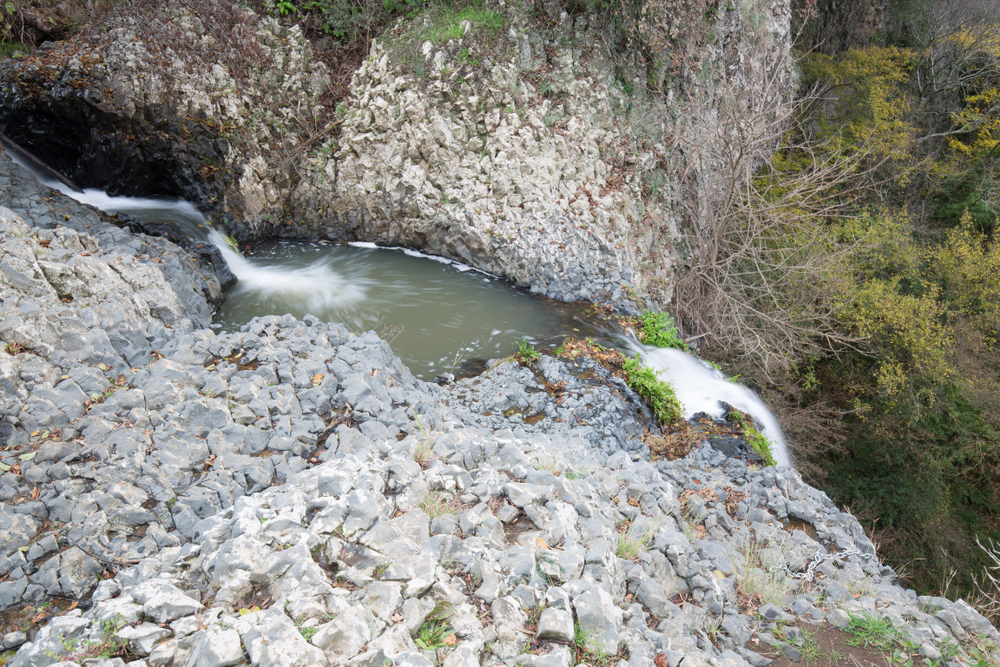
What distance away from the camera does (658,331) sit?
851 centimetres

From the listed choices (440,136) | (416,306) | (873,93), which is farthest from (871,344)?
(440,136)

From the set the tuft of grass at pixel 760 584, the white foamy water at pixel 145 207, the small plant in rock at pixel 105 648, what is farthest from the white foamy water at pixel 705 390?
the white foamy water at pixel 145 207

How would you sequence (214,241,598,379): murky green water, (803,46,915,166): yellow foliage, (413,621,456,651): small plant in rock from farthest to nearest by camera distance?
1. (803,46,915,166): yellow foliage
2. (214,241,598,379): murky green water
3. (413,621,456,651): small plant in rock

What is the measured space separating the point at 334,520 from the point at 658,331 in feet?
21.9

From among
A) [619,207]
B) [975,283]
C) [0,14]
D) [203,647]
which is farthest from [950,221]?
[0,14]

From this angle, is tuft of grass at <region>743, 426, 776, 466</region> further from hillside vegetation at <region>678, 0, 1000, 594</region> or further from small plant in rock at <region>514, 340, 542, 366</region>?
small plant in rock at <region>514, 340, 542, 366</region>

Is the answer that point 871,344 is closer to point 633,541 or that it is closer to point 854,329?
point 854,329

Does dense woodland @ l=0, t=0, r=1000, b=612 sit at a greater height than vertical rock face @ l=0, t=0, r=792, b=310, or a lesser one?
lesser

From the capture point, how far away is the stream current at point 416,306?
721 centimetres

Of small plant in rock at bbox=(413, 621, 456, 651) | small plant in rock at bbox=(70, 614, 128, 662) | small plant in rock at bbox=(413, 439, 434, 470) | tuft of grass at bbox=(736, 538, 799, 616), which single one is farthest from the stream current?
small plant in rock at bbox=(70, 614, 128, 662)

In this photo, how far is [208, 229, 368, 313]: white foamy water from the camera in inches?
308

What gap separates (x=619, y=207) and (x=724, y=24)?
5320mm

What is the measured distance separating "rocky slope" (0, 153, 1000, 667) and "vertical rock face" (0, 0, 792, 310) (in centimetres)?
429

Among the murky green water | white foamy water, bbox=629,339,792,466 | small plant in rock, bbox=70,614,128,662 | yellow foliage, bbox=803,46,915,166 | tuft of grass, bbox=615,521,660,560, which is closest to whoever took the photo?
small plant in rock, bbox=70,614,128,662
